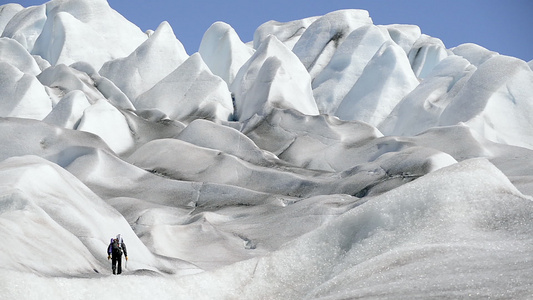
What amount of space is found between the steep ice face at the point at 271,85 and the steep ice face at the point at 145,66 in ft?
11.3

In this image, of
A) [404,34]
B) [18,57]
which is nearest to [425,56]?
[404,34]

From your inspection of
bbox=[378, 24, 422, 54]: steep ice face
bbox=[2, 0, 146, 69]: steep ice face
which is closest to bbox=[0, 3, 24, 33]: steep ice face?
bbox=[2, 0, 146, 69]: steep ice face

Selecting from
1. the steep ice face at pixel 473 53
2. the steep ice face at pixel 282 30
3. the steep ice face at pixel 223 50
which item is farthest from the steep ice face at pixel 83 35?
the steep ice face at pixel 473 53

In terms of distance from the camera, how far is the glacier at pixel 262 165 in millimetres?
8742

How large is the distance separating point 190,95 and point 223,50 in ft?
30.0

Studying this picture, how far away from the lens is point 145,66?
36406 mm

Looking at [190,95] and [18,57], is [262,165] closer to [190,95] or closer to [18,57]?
[190,95]

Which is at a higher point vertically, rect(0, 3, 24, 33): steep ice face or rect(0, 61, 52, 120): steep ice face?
rect(0, 61, 52, 120): steep ice face

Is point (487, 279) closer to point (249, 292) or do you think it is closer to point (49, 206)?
point (249, 292)

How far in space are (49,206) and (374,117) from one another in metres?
24.8

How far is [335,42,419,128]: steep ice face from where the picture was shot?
36.5m

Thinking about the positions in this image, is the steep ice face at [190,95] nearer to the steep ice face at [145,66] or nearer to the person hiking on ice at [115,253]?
the steep ice face at [145,66]

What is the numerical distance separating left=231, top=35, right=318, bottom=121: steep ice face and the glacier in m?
0.10

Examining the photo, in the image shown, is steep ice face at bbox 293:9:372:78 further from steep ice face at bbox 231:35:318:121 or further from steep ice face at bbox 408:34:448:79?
steep ice face at bbox 231:35:318:121
